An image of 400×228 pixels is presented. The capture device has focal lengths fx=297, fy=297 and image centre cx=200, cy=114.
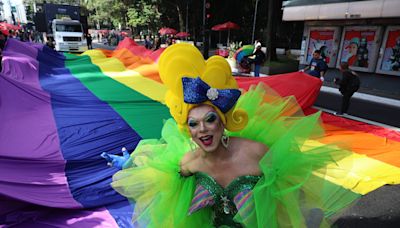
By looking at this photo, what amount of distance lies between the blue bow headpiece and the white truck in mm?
25706

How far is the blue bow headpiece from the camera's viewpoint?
1.59 m

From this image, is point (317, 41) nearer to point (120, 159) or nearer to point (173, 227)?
point (120, 159)

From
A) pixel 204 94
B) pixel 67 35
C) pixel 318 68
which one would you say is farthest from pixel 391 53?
pixel 67 35

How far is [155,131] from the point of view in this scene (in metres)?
5.45

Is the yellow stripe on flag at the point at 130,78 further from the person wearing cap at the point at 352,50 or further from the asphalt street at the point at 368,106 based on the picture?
the person wearing cap at the point at 352,50

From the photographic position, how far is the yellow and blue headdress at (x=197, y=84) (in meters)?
1.60

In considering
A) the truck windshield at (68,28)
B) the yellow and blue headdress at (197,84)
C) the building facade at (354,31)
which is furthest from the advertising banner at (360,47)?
the truck windshield at (68,28)

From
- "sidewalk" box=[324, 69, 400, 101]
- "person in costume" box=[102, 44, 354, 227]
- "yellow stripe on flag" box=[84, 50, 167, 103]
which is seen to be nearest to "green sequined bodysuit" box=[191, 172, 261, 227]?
"person in costume" box=[102, 44, 354, 227]

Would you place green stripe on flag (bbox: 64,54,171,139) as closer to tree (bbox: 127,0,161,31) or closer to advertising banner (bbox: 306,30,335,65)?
advertising banner (bbox: 306,30,335,65)

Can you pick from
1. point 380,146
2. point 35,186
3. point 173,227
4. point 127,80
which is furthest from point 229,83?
point 127,80

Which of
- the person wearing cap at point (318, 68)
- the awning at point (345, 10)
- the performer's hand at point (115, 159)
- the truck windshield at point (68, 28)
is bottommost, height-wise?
the performer's hand at point (115, 159)

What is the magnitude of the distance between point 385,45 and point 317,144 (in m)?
12.7

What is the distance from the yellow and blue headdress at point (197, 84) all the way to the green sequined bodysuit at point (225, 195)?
310 mm

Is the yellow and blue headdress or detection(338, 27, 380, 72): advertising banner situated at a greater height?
the yellow and blue headdress
